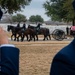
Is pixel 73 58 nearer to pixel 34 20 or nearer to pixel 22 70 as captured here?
pixel 22 70

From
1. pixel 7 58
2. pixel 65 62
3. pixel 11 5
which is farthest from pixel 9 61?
pixel 11 5

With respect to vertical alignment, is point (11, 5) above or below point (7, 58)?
below

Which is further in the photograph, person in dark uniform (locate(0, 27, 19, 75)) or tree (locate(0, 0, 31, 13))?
tree (locate(0, 0, 31, 13))

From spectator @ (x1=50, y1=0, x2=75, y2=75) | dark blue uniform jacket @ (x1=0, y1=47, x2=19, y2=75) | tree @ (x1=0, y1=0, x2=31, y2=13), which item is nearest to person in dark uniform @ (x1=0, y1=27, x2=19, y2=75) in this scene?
dark blue uniform jacket @ (x1=0, y1=47, x2=19, y2=75)

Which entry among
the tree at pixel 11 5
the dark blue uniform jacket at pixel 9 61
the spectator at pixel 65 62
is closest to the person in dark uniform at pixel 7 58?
the dark blue uniform jacket at pixel 9 61

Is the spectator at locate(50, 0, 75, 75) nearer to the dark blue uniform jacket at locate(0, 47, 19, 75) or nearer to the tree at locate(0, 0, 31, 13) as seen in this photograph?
the dark blue uniform jacket at locate(0, 47, 19, 75)

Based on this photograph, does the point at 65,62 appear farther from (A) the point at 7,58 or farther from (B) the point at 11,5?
(B) the point at 11,5

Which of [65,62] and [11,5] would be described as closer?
[65,62]

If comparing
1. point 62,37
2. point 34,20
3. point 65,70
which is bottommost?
point 34,20

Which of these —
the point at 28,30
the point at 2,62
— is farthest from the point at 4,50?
the point at 28,30

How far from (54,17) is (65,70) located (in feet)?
206

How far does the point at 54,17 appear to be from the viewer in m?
64.4

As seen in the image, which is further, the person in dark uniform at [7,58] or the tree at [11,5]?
the tree at [11,5]

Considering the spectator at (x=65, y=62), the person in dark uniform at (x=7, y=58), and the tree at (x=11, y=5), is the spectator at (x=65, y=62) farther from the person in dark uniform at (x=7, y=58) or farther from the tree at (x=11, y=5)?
the tree at (x=11, y=5)
